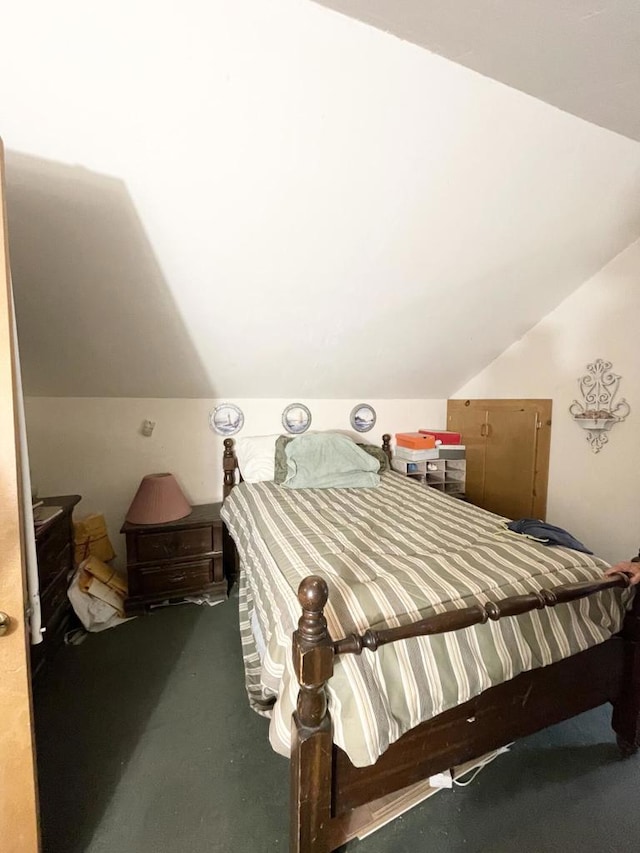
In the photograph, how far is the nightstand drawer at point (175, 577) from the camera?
2.27m

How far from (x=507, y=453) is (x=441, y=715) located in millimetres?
2159

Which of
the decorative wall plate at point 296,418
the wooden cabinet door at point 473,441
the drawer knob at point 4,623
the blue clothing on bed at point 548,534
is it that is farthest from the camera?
the wooden cabinet door at point 473,441

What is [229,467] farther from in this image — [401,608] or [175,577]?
[401,608]

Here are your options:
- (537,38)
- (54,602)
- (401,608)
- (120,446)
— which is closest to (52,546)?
(54,602)

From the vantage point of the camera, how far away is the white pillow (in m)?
2.59

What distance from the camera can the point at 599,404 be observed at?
2248 mm

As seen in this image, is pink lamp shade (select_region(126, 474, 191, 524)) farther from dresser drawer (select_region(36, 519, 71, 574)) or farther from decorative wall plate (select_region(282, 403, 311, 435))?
decorative wall plate (select_region(282, 403, 311, 435))

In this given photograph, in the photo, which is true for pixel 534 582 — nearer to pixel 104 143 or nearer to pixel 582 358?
pixel 582 358

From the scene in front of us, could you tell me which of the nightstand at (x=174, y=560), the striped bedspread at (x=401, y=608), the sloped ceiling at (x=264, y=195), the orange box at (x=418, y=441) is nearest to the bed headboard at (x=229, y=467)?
the nightstand at (x=174, y=560)

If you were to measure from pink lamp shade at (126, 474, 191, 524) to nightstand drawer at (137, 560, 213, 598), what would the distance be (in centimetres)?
30

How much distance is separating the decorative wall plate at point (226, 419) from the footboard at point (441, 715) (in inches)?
80.3

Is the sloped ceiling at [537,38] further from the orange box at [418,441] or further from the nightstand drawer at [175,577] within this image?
the nightstand drawer at [175,577]

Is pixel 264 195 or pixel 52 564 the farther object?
pixel 52 564

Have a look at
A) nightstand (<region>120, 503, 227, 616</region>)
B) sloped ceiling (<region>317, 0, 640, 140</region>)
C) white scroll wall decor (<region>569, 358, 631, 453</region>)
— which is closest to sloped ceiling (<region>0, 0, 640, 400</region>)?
sloped ceiling (<region>317, 0, 640, 140</region>)
